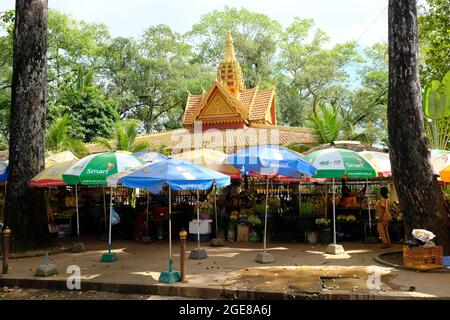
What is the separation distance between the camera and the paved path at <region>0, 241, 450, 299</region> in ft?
22.1

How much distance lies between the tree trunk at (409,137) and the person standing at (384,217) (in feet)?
6.58

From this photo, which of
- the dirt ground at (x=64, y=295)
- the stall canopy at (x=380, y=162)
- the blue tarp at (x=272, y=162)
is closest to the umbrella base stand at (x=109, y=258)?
the dirt ground at (x=64, y=295)

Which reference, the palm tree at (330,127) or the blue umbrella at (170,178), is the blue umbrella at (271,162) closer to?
the blue umbrella at (170,178)

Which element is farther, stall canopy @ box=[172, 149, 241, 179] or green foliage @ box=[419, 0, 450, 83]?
green foliage @ box=[419, 0, 450, 83]

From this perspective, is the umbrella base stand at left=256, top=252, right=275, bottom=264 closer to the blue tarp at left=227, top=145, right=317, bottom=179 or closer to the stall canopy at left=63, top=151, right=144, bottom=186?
the blue tarp at left=227, top=145, right=317, bottom=179

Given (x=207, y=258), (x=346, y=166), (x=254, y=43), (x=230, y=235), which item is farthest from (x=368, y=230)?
(x=254, y=43)

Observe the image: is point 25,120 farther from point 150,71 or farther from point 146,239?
point 150,71

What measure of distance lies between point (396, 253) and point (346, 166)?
2.23 meters

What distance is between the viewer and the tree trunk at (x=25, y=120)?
11.1 metres

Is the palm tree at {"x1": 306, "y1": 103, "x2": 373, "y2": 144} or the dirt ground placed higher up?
the palm tree at {"x1": 306, "y1": 103, "x2": 373, "y2": 144}

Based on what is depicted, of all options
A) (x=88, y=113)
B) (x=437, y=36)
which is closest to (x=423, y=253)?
(x=437, y=36)

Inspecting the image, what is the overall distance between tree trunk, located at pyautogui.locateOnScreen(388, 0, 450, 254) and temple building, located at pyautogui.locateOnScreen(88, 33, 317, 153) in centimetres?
1315

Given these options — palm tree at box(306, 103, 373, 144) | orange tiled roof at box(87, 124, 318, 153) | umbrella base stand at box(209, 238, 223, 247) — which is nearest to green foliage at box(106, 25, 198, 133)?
orange tiled roof at box(87, 124, 318, 153)
